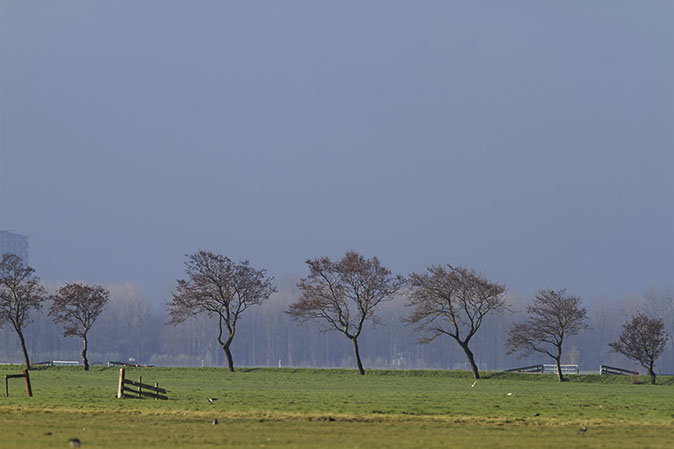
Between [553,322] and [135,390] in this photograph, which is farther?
[553,322]

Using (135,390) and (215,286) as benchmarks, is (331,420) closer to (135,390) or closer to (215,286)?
(135,390)

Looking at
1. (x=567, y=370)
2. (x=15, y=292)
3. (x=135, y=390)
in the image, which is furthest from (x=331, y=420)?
(x=15, y=292)

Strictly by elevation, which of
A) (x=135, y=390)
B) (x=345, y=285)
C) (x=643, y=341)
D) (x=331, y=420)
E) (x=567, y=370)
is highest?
(x=345, y=285)

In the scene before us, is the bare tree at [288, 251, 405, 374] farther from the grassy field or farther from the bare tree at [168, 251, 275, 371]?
the grassy field

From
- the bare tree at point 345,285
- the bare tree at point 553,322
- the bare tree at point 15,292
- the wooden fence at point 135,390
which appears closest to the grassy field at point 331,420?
the wooden fence at point 135,390

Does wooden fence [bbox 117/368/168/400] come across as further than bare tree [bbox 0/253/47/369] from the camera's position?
No

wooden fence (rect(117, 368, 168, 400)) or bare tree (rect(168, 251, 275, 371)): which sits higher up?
bare tree (rect(168, 251, 275, 371))

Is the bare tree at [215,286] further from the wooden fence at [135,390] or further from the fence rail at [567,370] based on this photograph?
the wooden fence at [135,390]

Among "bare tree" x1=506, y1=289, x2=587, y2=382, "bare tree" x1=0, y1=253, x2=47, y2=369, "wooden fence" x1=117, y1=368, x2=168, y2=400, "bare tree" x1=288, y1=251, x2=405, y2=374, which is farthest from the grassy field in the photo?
"bare tree" x1=0, y1=253, x2=47, y2=369

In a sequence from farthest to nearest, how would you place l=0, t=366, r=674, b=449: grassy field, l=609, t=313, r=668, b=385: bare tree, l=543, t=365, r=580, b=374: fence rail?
l=543, t=365, r=580, b=374: fence rail, l=609, t=313, r=668, b=385: bare tree, l=0, t=366, r=674, b=449: grassy field

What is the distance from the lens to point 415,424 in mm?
36438

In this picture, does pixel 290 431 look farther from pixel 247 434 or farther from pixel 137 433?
pixel 137 433

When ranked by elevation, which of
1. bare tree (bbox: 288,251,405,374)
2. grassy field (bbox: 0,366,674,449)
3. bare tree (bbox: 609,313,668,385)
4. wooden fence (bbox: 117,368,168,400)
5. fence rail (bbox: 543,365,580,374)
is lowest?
grassy field (bbox: 0,366,674,449)

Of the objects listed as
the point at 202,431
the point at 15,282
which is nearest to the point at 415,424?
the point at 202,431
